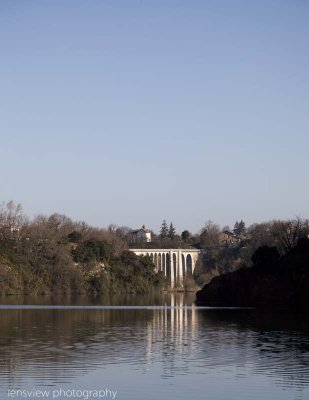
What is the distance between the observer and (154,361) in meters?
35.9

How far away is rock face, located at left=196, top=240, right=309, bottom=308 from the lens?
309ft

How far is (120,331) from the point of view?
52.3 meters

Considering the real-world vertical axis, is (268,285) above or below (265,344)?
above

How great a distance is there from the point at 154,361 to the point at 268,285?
62162mm

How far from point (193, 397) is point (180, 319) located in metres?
38.3

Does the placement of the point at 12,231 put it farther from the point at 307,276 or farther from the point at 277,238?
the point at 307,276

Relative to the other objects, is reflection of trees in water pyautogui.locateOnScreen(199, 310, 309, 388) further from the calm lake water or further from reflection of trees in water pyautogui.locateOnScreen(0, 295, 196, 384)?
reflection of trees in water pyautogui.locateOnScreen(0, 295, 196, 384)

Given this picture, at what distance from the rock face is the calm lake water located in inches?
1401

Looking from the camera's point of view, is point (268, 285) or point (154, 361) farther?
point (268, 285)

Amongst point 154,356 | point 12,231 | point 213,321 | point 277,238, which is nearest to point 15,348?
point 154,356

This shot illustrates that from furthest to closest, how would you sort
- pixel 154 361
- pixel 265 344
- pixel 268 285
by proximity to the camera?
pixel 268 285
pixel 265 344
pixel 154 361

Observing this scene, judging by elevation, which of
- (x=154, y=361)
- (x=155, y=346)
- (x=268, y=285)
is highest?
(x=268, y=285)

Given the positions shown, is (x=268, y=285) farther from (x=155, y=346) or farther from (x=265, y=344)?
(x=155, y=346)

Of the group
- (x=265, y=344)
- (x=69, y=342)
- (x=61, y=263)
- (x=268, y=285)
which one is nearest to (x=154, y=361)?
(x=69, y=342)
